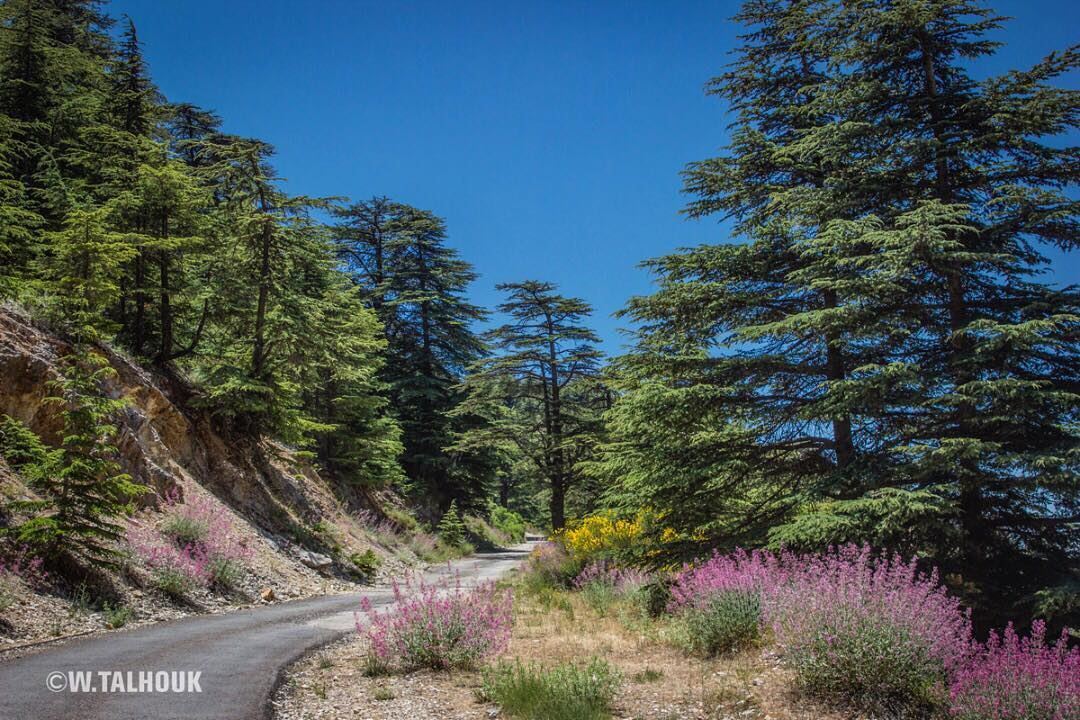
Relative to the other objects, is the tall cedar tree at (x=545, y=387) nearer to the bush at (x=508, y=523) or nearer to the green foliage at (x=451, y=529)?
the green foliage at (x=451, y=529)

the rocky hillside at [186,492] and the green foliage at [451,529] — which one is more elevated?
the rocky hillside at [186,492]

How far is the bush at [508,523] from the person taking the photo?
137 ft

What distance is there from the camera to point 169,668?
6059 millimetres

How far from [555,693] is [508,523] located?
4091cm

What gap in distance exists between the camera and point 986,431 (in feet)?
27.0

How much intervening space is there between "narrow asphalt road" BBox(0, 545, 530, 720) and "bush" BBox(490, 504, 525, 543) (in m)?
31.8

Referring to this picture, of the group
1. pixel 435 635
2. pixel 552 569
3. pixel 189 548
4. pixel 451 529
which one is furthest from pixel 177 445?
pixel 451 529

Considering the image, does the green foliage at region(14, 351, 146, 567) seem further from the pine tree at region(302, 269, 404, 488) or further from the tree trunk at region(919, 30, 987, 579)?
the pine tree at region(302, 269, 404, 488)

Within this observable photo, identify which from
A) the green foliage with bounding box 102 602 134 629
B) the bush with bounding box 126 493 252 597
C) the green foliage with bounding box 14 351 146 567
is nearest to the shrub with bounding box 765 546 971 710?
the green foliage with bounding box 102 602 134 629

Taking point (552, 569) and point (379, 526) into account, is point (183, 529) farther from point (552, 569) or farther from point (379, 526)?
point (379, 526)

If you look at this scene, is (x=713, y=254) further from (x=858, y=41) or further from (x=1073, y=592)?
(x=1073, y=592)

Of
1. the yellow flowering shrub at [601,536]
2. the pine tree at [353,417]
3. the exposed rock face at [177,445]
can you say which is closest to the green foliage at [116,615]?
the exposed rock face at [177,445]

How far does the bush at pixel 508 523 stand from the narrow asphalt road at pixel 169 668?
3181 centimetres

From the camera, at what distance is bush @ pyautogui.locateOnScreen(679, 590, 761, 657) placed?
734cm
